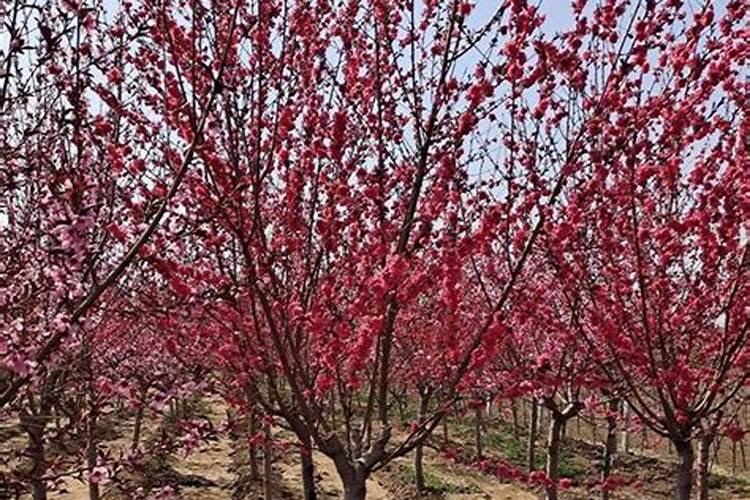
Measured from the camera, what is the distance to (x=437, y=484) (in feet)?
49.4

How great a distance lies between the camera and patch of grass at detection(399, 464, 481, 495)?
1470cm

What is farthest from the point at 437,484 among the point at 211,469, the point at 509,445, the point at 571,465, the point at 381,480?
the point at 509,445

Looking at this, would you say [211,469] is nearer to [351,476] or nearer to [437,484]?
[437,484]

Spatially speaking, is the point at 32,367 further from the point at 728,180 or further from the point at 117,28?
the point at 728,180

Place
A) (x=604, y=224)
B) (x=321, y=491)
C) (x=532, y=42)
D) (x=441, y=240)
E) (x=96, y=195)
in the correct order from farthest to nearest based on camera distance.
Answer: (x=321, y=491), (x=604, y=224), (x=441, y=240), (x=532, y=42), (x=96, y=195)

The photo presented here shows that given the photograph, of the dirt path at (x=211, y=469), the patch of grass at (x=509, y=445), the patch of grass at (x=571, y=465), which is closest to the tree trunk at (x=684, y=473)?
the dirt path at (x=211, y=469)

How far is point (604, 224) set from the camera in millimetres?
5773

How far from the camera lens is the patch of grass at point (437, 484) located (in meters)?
Answer: 14.7

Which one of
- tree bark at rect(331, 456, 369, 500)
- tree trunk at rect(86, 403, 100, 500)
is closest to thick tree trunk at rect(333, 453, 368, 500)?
tree bark at rect(331, 456, 369, 500)

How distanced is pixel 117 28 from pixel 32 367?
2.04 m

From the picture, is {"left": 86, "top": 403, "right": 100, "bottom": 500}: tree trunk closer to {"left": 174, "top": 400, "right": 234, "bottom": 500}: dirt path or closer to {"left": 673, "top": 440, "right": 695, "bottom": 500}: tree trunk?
{"left": 174, "top": 400, "right": 234, "bottom": 500}: dirt path

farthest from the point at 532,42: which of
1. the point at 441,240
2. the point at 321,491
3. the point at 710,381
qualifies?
the point at 321,491

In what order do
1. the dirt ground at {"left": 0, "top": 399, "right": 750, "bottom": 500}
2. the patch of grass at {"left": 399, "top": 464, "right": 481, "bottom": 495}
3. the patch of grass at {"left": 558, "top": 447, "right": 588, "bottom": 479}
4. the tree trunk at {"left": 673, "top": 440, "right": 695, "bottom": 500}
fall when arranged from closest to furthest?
the tree trunk at {"left": 673, "top": 440, "right": 695, "bottom": 500}, the dirt ground at {"left": 0, "top": 399, "right": 750, "bottom": 500}, the patch of grass at {"left": 399, "top": 464, "right": 481, "bottom": 495}, the patch of grass at {"left": 558, "top": 447, "right": 588, "bottom": 479}

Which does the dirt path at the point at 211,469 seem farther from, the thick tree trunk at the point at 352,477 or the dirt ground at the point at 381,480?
the thick tree trunk at the point at 352,477
